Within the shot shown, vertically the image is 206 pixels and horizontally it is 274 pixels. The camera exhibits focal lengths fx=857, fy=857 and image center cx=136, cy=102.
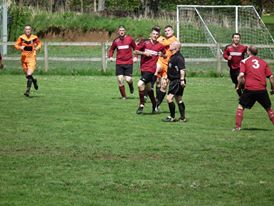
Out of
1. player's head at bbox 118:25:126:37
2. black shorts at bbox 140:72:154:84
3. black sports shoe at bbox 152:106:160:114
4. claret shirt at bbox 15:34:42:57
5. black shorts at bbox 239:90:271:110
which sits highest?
player's head at bbox 118:25:126:37

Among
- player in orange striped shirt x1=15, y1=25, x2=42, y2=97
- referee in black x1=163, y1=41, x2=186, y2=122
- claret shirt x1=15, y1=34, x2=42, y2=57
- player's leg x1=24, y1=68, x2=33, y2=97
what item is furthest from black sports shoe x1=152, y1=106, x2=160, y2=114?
claret shirt x1=15, y1=34, x2=42, y2=57

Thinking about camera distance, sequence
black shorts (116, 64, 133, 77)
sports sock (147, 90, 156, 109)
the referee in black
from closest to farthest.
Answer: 1. the referee in black
2. sports sock (147, 90, 156, 109)
3. black shorts (116, 64, 133, 77)

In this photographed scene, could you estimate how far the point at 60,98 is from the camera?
2417 cm

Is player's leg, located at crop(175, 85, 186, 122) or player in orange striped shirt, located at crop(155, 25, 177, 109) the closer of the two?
player's leg, located at crop(175, 85, 186, 122)

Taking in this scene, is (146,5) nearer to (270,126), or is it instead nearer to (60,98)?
(60,98)

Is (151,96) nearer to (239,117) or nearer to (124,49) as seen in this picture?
(239,117)

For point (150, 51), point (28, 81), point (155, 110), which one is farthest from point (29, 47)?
point (155, 110)

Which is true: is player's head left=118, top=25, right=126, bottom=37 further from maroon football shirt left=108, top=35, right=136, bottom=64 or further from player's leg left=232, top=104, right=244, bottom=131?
player's leg left=232, top=104, right=244, bottom=131

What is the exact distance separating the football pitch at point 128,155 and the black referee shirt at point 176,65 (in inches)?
42.9

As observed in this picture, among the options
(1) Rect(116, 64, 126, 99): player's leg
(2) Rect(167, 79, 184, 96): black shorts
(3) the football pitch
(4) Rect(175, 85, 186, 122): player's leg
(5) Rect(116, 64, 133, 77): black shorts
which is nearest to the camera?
(3) the football pitch

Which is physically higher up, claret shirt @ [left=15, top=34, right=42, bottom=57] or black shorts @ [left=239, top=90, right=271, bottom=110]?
claret shirt @ [left=15, top=34, right=42, bottom=57]

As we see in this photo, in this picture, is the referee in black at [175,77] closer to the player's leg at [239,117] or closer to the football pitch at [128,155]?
the football pitch at [128,155]

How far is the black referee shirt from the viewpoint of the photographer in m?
18.5

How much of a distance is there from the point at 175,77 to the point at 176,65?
280 millimetres
